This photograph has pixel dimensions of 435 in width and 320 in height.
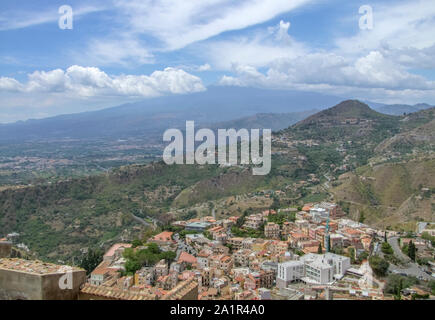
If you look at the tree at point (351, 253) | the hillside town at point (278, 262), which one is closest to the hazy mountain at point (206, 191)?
the hillside town at point (278, 262)

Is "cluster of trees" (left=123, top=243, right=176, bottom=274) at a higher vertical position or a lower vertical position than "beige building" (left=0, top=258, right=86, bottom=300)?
lower

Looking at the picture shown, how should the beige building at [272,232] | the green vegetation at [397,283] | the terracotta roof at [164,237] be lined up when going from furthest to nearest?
the beige building at [272,232], the terracotta roof at [164,237], the green vegetation at [397,283]

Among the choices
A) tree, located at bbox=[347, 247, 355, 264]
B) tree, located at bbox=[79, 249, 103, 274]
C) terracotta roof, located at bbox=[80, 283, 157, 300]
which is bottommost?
tree, located at bbox=[79, 249, 103, 274]

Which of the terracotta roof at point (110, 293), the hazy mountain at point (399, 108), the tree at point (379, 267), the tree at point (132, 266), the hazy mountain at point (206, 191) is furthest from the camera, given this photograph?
the hazy mountain at point (399, 108)

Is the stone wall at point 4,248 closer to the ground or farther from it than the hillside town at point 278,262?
farther from it

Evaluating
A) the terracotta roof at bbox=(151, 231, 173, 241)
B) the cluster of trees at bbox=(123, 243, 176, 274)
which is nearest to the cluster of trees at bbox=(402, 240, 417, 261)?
the cluster of trees at bbox=(123, 243, 176, 274)

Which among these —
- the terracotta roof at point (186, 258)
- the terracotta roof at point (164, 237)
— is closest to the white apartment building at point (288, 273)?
the terracotta roof at point (186, 258)

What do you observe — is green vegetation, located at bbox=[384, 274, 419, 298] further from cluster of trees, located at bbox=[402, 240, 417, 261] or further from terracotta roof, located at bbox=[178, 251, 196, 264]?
terracotta roof, located at bbox=[178, 251, 196, 264]

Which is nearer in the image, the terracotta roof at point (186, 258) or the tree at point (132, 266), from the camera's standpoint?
the tree at point (132, 266)

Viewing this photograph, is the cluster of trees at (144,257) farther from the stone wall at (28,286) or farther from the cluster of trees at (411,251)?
the stone wall at (28,286)

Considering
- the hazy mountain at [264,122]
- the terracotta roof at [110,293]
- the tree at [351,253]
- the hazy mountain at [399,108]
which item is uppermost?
the hazy mountain at [399,108]
